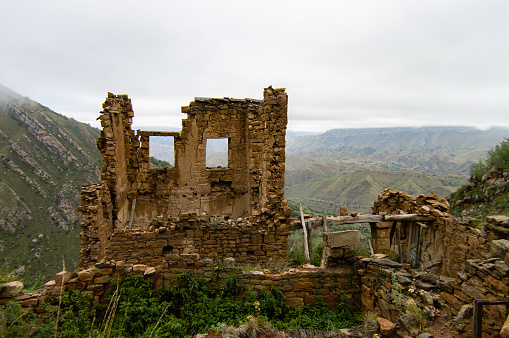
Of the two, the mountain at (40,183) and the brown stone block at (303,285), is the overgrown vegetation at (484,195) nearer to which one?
the brown stone block at (303,285)

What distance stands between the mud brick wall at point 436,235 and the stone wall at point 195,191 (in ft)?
13.8

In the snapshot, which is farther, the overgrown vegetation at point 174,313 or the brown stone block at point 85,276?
the brown stone block at point 85,276

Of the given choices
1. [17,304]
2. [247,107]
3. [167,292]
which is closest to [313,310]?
[167,292]

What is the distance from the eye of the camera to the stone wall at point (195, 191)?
916 cm

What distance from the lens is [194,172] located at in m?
12.9

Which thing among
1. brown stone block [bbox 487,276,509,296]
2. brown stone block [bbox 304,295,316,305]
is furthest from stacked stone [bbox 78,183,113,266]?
brown stone block [bbox 487,276,509,296]

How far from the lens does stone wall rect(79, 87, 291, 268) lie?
916 cm

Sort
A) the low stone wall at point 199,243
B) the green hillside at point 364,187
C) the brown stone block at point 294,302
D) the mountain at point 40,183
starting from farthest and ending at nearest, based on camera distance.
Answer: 1. the green hillside at point 364,187
2. the mountain at point 40,183
3. the low stone wall at point 199,243
4. the brown stone block at point 294,302

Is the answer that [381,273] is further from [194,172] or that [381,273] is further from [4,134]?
[4,134]

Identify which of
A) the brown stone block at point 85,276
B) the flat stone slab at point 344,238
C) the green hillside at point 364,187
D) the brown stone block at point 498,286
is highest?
the brown stone block at point 498,286

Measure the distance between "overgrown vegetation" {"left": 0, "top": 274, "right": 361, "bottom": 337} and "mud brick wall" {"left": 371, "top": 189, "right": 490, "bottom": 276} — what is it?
14.5 ft

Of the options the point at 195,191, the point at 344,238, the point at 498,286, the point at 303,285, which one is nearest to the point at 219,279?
the point at 303,285

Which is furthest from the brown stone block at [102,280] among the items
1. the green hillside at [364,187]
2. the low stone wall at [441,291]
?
the green hillside at [364,187]

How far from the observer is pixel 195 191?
13039 mm
